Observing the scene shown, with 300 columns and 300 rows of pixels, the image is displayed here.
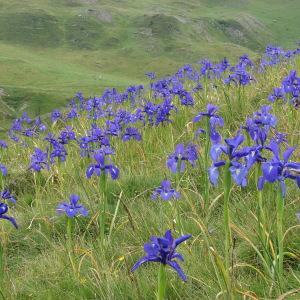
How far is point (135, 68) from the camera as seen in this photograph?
112m

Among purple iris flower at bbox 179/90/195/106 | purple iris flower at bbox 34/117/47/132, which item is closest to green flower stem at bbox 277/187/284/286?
purple iris flower at bbox 179/90/195/106

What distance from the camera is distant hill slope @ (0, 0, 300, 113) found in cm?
9275

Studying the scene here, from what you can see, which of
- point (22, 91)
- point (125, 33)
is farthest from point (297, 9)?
point (22, 91)

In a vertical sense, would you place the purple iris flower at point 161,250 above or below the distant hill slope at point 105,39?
above

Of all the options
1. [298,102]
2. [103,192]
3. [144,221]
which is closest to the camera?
[103,192]

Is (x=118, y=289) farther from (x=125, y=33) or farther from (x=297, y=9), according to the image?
(x=297, y=9)

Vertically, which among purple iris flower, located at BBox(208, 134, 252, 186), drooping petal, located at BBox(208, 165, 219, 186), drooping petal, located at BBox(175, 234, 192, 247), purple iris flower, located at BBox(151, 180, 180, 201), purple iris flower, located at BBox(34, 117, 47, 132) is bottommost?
purple iris flower, located at BBox(34, 117, 47, 132)

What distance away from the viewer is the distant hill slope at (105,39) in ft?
304

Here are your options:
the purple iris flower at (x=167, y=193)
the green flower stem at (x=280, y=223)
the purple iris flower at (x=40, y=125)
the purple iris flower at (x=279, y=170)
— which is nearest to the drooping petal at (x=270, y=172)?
the purple iris flower at (x=279, y=170)

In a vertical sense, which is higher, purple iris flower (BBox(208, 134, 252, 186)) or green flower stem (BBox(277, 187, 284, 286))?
purple iris flower (BBox(208, 134, 252, 186))

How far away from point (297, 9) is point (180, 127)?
188707 mm

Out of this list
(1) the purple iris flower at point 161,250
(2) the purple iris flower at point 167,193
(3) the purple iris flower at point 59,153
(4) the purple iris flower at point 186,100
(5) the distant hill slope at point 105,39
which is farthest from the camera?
(5) the distant hill slope at point 105,39

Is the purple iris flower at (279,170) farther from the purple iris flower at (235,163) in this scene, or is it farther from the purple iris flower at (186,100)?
the purple iris flower at (186,100)

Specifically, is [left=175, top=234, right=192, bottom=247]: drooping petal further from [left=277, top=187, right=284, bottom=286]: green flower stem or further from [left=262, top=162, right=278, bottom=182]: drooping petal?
[left=277, top=187, right=284, bottom=286]: green flower stem
